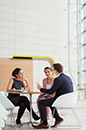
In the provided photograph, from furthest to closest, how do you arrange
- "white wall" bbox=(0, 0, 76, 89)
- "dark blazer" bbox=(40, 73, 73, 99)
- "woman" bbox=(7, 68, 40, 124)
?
"white wall" bbox=(0, 0, 76, 89)
"woman" bbox=(7, 68, 40, 124)
"dark blazer" bbox=(40, 73, 73, 99)

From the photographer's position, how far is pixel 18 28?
7945 millimetres

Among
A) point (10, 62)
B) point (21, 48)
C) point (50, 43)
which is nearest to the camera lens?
point (10, 62)

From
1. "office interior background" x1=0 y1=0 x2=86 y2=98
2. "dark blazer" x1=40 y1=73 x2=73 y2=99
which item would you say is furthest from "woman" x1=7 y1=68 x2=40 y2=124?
"office interior background" x1=0 y1=0 x2=86 y2=98

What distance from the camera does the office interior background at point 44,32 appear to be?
7.75 meters

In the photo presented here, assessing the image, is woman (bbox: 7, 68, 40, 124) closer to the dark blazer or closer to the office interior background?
the dark blazer

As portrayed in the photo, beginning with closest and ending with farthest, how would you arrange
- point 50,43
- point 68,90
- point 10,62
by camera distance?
point 68,90 < point 10,62 < point 50,43

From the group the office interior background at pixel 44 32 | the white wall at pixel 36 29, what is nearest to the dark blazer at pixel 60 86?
the office interior background at pixel 44 32

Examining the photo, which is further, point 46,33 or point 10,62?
point 46,33

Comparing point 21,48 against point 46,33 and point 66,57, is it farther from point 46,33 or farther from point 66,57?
point 66,57

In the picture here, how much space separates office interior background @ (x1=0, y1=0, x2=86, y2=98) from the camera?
25.4ft

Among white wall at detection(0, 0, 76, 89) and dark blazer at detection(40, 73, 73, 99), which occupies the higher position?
white wall at detection(0, 0, 76, 89)

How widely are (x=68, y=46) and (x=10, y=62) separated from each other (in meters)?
2.86

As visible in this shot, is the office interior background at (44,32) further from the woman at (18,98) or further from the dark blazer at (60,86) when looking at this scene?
the dark blazer at (60,86)

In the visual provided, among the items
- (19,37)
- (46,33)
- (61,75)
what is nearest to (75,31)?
(46,33)
